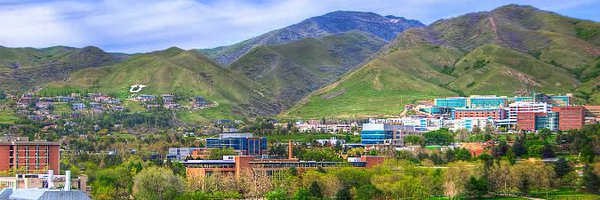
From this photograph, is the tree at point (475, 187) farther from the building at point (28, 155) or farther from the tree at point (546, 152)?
the building at point (28, 155)

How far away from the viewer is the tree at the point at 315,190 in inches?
4319

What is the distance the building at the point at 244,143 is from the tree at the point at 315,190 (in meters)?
49.2

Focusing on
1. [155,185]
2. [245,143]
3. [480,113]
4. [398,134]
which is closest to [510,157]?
[398,134]

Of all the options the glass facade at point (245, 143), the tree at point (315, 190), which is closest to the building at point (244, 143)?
the glass facade at point (245, 143)

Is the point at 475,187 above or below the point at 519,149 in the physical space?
below

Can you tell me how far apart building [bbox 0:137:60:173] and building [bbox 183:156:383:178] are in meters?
16.9

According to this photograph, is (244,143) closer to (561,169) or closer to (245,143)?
(245,143)

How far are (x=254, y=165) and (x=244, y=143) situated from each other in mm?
31806

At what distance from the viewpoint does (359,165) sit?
138 m

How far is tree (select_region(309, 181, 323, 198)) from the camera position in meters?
110

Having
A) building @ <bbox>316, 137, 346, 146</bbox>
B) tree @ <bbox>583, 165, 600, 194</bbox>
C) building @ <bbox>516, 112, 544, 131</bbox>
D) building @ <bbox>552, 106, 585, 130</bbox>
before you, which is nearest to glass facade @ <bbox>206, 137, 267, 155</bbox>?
building @ <bbox>316, 137, 346, 146</bbox>

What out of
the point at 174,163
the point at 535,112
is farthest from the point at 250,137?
the point at 535,112

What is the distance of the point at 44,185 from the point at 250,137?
77174 millimetres

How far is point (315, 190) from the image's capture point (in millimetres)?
110750
